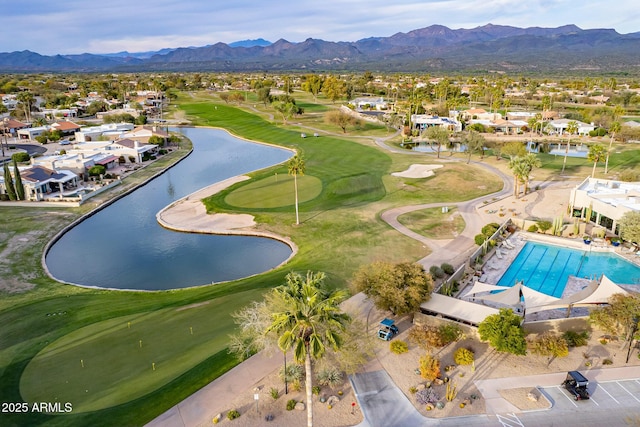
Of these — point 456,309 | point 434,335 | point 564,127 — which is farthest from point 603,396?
point 564,127

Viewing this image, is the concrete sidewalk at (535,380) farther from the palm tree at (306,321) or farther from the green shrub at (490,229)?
the green shrub at (490,229)

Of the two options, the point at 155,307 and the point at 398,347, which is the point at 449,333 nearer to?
the point at 398,347

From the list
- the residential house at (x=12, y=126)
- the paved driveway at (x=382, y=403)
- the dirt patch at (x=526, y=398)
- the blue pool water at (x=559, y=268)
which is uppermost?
the residential house at (x=12, y=126)

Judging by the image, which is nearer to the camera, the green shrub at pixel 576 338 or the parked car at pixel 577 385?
the parked car at pixel 577 385

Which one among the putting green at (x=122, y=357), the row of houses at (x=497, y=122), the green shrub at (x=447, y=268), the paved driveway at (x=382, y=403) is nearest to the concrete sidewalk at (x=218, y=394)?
the putting green at (x=122, y=357)

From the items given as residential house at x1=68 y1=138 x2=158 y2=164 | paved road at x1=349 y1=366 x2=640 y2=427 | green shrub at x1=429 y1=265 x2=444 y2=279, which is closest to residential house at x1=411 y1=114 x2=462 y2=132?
residential house at x1=68 y1=138 x2=158 y2=164

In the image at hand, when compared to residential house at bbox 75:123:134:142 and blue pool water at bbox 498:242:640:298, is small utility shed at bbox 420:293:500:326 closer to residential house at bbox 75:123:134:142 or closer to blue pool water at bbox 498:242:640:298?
blue pool water at bbox 498:242:640:298

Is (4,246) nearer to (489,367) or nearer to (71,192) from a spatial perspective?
(71,192)
